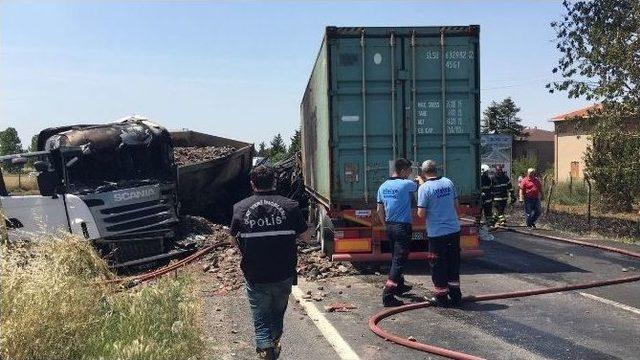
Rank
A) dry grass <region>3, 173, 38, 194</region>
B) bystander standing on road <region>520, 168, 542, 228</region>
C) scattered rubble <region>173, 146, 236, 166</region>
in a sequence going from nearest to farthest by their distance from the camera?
dry grass <region>3, 173, 38, 194</region> → scattered rubble <region>173, 146, 236, 166</region> → bystander standing on road <region>520, 168, 542, 228</region>

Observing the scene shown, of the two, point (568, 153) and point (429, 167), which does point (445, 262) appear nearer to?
point (429, 167)

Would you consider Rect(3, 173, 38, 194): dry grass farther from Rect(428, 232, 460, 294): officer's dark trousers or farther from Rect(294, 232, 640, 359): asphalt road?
Rect(428, 232, 460, 294): officer's dark trousers

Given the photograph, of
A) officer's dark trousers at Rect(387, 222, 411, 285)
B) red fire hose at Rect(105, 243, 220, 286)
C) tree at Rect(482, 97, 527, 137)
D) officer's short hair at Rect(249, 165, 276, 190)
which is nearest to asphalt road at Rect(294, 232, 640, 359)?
officer's dark trousers at Rect(387, 222, 411, 285)

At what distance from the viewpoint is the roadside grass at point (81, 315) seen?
178 inches

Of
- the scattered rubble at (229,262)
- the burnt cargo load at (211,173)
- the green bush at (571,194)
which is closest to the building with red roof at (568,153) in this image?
the green bush at (571,194)

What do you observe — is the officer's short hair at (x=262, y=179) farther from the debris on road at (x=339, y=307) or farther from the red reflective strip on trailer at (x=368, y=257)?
the red reflective strip on trailer at (x=368, y=257)

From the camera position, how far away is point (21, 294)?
15.2 feet

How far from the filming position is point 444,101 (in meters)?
10.7

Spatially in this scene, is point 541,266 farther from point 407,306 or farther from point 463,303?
point 407,306

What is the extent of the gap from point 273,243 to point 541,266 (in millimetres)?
7030

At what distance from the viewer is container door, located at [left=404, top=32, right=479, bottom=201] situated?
10.7 m

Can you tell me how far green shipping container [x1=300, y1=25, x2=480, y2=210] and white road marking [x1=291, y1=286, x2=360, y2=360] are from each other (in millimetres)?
2623

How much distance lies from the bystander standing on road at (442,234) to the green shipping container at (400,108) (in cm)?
251

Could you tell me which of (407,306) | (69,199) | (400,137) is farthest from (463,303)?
(69,199)
